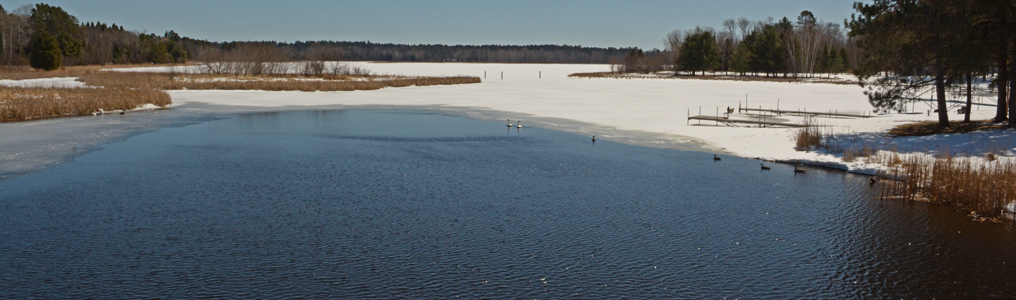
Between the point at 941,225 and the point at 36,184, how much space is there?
16304mm

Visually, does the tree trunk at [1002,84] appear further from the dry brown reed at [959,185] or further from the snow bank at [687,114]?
the dry brown reed at [959,185]

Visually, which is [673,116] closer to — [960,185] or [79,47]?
[960,185]

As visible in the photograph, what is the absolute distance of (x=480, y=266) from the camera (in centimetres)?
849

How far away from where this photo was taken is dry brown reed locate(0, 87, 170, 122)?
26172mm

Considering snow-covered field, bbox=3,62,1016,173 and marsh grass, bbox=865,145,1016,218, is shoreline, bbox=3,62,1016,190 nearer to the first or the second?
snow-covered field, bbox=3,62,1016,173

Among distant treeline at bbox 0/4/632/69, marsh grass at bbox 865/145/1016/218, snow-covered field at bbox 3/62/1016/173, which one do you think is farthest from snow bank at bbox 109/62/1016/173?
distant treeline at bbox 0/4/632/69

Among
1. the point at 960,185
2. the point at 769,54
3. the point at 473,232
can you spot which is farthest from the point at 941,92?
the point at 769,54

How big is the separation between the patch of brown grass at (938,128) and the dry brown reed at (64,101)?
3051 centimetres

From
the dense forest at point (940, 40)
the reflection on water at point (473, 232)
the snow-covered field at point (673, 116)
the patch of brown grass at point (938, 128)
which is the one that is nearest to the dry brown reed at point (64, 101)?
the snow-covered field at point (673, 116)

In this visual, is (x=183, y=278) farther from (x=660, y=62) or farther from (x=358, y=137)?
(x=660, y=62)

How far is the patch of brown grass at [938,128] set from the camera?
19.3 metres

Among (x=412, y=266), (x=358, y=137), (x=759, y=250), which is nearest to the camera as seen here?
(x=412, y=266)

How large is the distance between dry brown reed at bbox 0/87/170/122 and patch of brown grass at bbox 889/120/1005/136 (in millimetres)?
30507

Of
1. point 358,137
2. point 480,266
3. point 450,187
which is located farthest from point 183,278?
point 358,137
